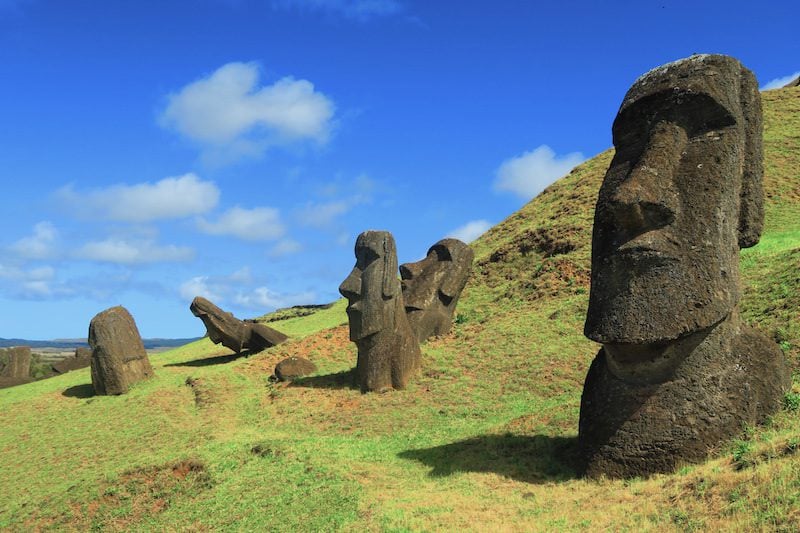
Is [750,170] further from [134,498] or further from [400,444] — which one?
[134,498]

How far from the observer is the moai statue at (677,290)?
7438mm

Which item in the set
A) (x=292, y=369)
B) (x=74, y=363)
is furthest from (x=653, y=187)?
(x=74, y=363)

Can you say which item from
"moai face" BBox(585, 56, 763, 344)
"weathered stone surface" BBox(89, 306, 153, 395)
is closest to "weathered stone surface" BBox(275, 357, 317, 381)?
"weathered stone surface" BBox(89, 306, 153, 395)

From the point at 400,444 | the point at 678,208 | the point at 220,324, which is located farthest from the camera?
the point at 220,324

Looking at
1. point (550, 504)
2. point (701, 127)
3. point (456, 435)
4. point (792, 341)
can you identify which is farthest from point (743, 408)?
point (456, 435)

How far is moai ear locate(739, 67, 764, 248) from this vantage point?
8320 millimetres

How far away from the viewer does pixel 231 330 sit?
2275cm

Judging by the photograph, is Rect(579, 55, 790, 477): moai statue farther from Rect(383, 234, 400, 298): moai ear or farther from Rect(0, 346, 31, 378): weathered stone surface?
Rect(0, 346, 31, 378): weathered stone surface

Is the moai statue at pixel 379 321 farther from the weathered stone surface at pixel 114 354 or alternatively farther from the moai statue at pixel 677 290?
the moai statue at pixel 677 290

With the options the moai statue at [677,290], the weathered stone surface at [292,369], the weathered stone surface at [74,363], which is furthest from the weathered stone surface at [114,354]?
the moai statue at [677,290]

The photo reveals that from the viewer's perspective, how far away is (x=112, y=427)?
50.7 ft

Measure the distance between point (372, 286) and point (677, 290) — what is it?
9374 mm

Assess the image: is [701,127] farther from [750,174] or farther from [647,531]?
[647,531]

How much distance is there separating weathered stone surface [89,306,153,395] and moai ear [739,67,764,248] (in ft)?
54.2
